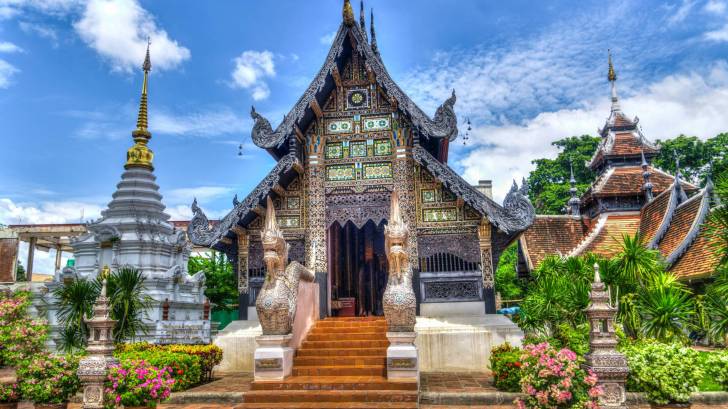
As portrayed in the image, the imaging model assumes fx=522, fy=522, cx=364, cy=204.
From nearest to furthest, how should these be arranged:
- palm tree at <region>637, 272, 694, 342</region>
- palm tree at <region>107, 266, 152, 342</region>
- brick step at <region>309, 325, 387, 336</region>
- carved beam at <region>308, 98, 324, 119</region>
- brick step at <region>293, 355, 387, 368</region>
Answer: brick step at <region>293, 355, 387, 368</region>
palm tree at <region>637, 272, 694, 342</region>
palm tree at <region>107, 266, 152, 342</region>
brick step at <region>309, 325, 387, 336</region>
carved beam at <region>308, 98, 324, 119</region>

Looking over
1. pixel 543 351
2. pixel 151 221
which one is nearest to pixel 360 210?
pixel 543 351

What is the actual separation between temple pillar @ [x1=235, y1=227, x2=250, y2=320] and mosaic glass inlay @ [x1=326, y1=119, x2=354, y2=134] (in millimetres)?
2966

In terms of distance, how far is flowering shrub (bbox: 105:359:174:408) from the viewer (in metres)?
6.76

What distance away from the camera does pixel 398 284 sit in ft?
26.7

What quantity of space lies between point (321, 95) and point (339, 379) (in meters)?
6.35

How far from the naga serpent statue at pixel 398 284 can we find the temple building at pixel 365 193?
2490 millimetres

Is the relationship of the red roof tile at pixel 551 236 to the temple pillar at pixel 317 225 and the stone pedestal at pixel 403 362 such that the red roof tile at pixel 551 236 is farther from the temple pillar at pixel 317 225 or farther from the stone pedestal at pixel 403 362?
the stone pedestal at pixel 403 362

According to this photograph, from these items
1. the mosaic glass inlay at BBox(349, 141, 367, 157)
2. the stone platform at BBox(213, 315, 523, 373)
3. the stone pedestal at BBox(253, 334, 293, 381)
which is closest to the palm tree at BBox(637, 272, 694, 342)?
the stone platform at BBox(213, 315, 523, 373)

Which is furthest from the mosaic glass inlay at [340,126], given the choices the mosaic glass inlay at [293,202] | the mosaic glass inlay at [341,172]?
the mosaic glass inlay at [293,202]

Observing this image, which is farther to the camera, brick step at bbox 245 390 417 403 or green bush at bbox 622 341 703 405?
brick step at bbox 245 390 417 403

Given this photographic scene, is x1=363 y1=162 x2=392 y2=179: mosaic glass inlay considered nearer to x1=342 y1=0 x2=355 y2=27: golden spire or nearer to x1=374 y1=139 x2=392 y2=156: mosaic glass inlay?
x1=374 y1=139 x2=392 y2=156: mosaic glass inlay

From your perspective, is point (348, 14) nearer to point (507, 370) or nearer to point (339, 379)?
point (339, 379)

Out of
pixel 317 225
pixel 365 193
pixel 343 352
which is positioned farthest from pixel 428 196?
pixel 343 352

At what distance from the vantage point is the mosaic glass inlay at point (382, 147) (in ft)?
37.7
